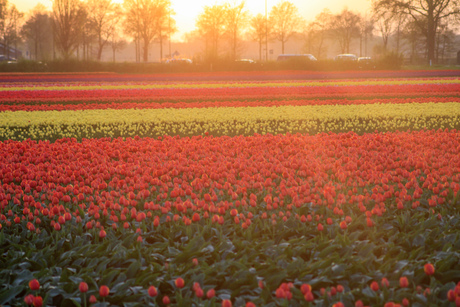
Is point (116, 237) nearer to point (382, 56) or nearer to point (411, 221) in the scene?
point (411, 221)

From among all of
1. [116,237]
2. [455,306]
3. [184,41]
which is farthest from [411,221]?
[184,41]

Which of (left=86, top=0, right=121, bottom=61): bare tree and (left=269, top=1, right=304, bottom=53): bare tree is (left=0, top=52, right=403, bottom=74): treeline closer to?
(left=86, top=0, right=121, bottom=61): bare tree

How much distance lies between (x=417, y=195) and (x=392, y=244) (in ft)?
3.25

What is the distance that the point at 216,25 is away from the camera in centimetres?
6066

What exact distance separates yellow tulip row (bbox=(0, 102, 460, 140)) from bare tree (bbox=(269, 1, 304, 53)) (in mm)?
69537

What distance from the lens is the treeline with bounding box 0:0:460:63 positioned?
175 ft

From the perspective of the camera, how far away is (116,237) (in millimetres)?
4105

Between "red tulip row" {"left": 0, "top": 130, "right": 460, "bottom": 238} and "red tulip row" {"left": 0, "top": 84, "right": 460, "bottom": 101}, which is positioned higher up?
"red tulip row" {"left": 0, "top": 84, "right": 460, "bottom": 101}

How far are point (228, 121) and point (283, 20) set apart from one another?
73593mm

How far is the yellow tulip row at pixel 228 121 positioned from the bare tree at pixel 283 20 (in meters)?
69.5

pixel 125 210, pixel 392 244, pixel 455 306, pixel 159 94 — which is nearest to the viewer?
pixel 455 306

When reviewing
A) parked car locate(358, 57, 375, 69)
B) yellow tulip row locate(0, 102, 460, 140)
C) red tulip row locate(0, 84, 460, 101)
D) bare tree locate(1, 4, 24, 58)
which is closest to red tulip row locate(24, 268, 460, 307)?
yellow tulip row locate(0, 102, 460, 140)

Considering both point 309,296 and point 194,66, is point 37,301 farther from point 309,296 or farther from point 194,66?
point 194,66

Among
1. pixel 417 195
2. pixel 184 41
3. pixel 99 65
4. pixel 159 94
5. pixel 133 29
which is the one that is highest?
pixel 184 41
